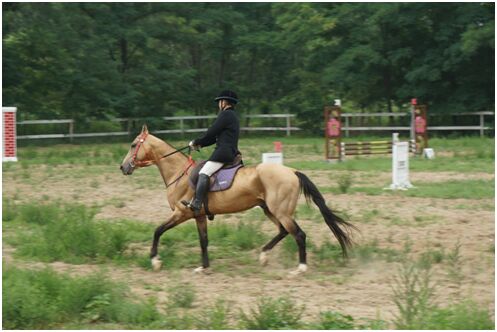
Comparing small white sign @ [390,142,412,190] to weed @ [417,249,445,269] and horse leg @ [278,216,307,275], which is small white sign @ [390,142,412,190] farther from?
horse leg @ [278,216,307,275]

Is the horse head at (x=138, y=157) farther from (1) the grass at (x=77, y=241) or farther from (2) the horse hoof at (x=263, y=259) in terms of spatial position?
(2) the horse hoof at (x=263, y=259)

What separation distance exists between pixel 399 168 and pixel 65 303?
407 inches

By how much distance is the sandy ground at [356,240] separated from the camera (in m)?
8.91

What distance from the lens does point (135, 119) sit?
35.9 meters

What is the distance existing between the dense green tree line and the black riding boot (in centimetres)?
2293

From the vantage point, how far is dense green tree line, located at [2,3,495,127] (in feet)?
109

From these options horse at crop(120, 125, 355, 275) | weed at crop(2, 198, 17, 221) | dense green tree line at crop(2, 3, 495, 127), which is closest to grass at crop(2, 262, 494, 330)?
horse at crop(120, 125, 355, 275)

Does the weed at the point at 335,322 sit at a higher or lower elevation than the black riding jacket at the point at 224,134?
lower

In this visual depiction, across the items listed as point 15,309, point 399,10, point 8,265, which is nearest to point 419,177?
point 8,265

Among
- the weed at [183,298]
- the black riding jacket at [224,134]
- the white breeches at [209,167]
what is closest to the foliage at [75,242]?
the white breeches at [209,167]

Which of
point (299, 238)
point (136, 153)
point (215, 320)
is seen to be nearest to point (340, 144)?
point (136, 153)

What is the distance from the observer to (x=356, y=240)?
11.8 meters

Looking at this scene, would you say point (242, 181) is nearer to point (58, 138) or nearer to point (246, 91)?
point (58, 138)

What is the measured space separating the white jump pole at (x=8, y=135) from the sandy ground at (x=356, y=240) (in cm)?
483
